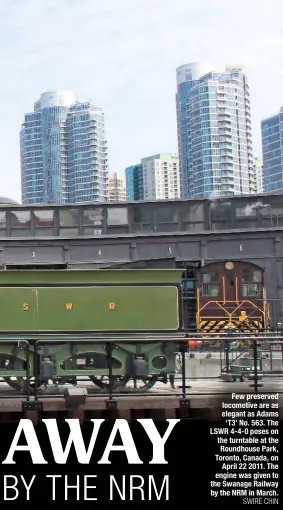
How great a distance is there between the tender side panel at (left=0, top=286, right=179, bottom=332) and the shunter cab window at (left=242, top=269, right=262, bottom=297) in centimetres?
1652

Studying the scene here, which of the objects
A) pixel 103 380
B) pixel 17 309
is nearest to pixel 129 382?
pixel 103 380

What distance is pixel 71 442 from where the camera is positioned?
1120cm

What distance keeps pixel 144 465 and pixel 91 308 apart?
27.1ft

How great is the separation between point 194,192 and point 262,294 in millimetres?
155914

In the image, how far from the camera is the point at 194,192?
190 m

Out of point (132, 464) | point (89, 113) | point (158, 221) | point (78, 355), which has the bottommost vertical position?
point (132, 464)

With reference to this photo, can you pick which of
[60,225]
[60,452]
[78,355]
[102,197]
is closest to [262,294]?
[60,225]

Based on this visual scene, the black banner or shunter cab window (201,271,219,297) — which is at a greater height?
shunter cab window (201,271,219,297)

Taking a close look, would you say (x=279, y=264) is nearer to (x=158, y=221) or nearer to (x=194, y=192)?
(x=158, y=221)

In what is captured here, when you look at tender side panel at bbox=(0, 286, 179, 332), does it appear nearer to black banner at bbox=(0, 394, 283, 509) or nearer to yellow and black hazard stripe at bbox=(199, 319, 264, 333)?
black banner at bbox=(0, 394, 283, 509)

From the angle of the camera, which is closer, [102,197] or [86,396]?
[86,396]

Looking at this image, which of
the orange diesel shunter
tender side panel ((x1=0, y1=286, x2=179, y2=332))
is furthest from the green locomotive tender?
the orange diesel shunter

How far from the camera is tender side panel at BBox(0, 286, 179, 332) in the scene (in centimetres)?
1872

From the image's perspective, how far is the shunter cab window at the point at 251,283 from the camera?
3525 cm
